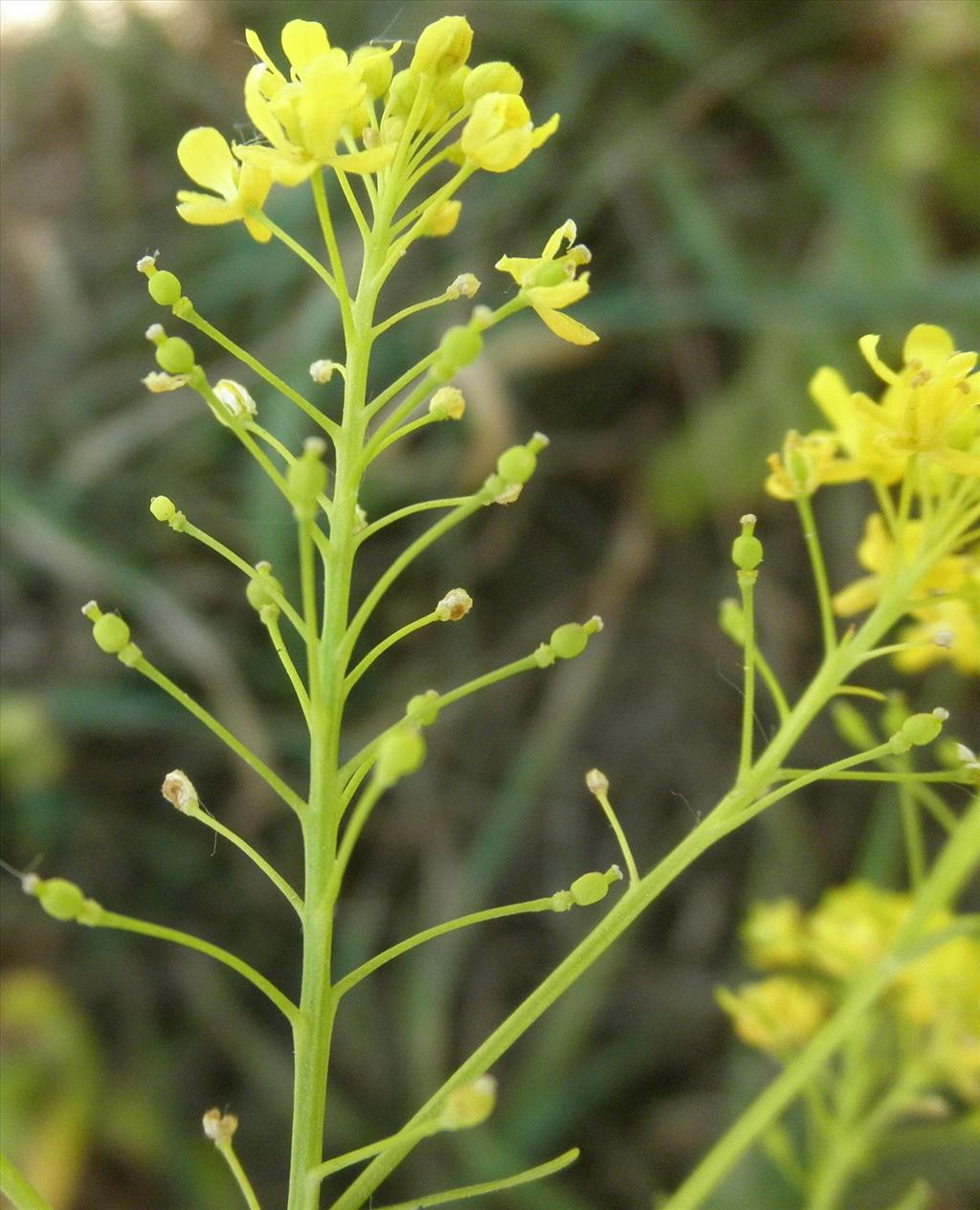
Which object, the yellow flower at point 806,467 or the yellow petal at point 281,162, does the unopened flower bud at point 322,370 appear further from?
the yellow flower at point 806,467

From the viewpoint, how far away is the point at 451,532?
1.74 meters

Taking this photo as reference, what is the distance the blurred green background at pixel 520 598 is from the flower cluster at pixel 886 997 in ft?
1.78

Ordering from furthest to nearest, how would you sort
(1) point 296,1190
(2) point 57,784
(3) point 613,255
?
(3) point 613,255 < (2) point 57,784 < (1) point 296,1190

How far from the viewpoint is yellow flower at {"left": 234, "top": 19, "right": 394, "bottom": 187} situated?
46 centimetres

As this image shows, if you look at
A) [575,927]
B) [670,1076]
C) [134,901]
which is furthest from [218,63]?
[670,1076]

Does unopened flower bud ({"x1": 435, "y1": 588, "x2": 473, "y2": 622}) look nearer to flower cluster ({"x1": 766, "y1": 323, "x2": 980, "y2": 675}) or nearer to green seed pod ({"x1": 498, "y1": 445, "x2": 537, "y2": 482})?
green seed pod ({"x1": 498, "y1": 445, "x2": 537, "y2": 482})

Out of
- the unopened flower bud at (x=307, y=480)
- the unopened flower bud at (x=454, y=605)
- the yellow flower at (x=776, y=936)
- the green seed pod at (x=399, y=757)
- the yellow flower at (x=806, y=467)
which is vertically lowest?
the yellow flower at (x=776, y=936)

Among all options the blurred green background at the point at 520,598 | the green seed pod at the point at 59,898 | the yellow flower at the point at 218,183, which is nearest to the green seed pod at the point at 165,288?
the yellow flower at the point at 218,183

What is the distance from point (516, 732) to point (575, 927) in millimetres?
294

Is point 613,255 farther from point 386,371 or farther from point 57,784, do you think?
point 57,784

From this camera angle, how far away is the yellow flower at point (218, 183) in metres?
0.50

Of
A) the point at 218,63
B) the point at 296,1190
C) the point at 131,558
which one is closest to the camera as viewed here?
the point at 296,1190

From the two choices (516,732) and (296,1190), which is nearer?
(296,1190)

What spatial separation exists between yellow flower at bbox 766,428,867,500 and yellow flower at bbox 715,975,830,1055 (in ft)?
1.10
